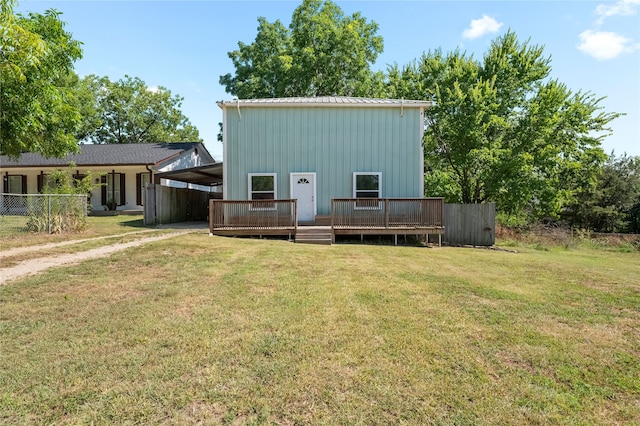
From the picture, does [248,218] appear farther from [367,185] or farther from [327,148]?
[367,185]

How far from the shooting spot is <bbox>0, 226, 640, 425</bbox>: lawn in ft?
7.45

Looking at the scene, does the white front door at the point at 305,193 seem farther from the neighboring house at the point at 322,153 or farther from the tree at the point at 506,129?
the tree at the point at 506,129

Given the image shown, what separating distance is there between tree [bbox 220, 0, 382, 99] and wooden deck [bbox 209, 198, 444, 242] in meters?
14.2

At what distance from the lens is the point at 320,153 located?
1246cm

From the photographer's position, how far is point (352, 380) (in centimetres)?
259

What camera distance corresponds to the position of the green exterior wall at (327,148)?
12.4 m

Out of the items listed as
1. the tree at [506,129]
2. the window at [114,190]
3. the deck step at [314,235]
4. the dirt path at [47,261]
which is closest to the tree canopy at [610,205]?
the tree at [506,129]

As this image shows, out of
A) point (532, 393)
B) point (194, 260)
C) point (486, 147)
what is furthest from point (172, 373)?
point (486, 147)

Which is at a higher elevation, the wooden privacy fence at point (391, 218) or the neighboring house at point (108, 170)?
the neighboring house at point (108, 170)

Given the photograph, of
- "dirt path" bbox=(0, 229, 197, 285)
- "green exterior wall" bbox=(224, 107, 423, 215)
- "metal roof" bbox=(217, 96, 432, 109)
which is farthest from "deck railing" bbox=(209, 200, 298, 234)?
"metal roof" bbox=(217, 96, 432, 109)

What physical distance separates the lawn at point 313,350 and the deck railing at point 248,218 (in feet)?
18.2

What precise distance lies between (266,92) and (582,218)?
892 inches

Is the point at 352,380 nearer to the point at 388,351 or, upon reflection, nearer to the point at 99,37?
the point at 388,351

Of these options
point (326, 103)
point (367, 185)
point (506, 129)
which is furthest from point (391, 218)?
point (506, 129)
